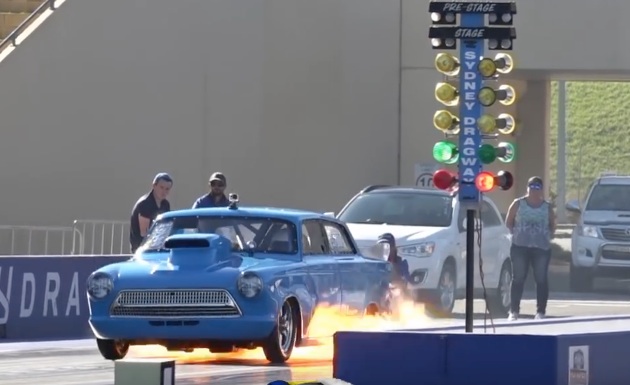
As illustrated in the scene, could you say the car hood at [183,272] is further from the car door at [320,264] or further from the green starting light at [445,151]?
the green starting light at [445,151]

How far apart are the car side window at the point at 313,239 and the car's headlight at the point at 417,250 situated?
17.7 ft

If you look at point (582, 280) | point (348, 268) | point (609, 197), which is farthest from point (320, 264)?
point (609, 197)

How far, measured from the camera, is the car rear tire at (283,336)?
559 inches

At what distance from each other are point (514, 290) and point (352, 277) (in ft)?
17.5

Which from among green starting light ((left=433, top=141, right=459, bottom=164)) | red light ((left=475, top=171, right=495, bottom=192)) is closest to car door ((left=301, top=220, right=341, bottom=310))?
green starting light ((left=433, top=141, right=459, bottom=164))

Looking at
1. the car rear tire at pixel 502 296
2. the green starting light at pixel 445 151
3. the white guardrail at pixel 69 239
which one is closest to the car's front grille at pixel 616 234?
the car rear tire at pixel 502 296

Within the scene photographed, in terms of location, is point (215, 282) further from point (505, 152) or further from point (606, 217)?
point (606, 217)

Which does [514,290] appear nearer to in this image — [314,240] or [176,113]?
[314,240]

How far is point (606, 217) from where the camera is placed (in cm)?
2606

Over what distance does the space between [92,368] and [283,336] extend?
1.69m

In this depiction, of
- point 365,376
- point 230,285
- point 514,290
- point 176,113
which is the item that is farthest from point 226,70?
point 365,376

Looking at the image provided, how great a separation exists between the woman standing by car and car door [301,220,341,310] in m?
5.44

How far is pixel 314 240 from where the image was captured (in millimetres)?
15828

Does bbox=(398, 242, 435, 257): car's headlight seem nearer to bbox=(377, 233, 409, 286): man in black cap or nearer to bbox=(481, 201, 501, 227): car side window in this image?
bbox=(377, 233, 409, 286): man in black cap
